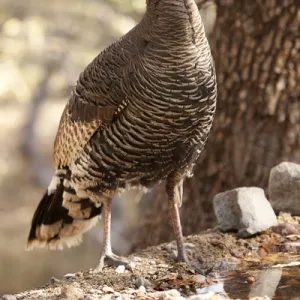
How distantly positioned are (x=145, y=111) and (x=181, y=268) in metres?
1.03

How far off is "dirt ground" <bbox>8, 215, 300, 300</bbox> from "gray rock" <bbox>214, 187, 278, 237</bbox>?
0.07 metres

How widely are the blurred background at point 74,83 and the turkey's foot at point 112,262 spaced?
203cm

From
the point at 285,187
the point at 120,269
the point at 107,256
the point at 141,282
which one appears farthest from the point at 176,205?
the point at 141,282

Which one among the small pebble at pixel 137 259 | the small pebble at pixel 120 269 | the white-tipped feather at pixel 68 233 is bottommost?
the small pebble at pixel 120 269

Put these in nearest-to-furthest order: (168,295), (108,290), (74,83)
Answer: (168,295) < (108,290) < (74,83)

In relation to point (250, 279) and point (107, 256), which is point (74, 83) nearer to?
point (107, 256)

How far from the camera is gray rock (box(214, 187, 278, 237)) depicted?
15.8 feet

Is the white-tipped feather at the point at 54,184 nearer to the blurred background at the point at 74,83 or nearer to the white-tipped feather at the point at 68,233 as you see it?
the white-tipped feather at the point at 68,233

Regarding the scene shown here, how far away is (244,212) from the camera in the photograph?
4.82 meters

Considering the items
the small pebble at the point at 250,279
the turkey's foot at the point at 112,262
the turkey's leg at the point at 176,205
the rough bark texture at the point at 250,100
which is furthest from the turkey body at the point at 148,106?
the rough bark texture at the point at 250,100

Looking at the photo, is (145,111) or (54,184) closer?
(145,111)

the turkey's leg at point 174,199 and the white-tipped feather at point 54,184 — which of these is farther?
A: the white-tipped feather at point 54,184

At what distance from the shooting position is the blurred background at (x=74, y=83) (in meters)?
6.33

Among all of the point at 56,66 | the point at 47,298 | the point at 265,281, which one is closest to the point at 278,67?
the point at 265,281
